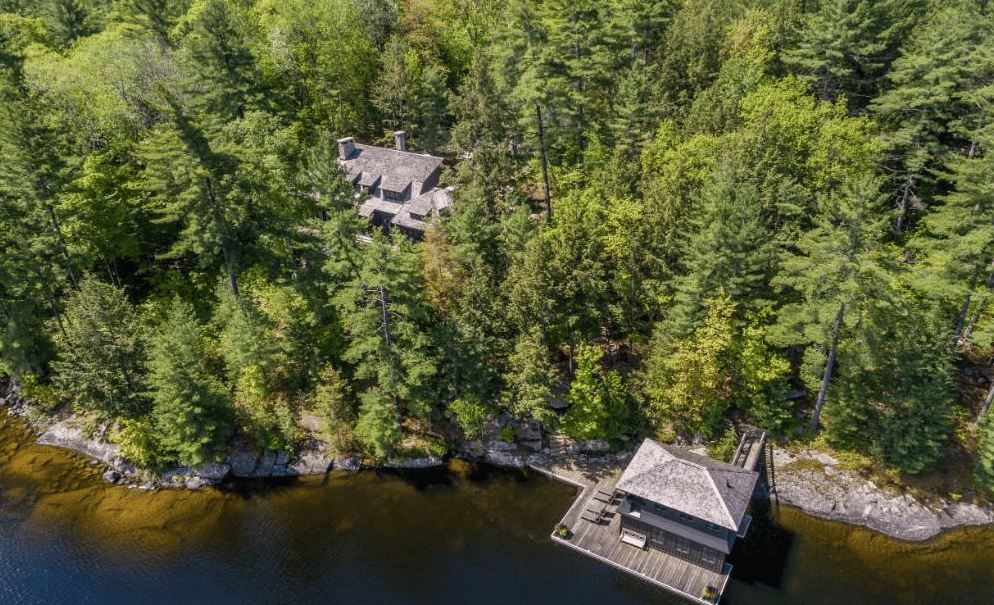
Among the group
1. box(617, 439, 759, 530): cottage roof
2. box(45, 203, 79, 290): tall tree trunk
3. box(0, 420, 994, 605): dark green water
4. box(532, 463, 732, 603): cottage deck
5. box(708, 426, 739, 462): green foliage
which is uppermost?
box(45, 203, 79, 290): tall tree trunk

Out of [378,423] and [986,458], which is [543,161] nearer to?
[378,423]

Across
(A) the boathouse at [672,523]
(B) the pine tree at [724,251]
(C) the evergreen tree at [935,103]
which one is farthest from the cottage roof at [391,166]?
(C) the evergreen tree at [935,103]

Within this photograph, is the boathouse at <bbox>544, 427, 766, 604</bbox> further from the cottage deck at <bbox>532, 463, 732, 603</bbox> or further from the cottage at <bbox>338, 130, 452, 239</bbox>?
the cottage at <bbox>338, 130, 452, 239</bbox>

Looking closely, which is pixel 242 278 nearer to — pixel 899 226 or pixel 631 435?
pixel 631 435

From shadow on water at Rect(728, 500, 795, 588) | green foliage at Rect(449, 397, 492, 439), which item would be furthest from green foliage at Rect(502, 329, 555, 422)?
shadow on water at Rect(728, 500, 795, 588)

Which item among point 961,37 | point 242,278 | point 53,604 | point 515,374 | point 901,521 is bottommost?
point 53,604

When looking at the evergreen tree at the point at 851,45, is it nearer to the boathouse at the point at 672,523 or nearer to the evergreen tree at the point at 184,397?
the boathouse at the point at 672,523

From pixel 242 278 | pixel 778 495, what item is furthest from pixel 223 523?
pixel 778 495
